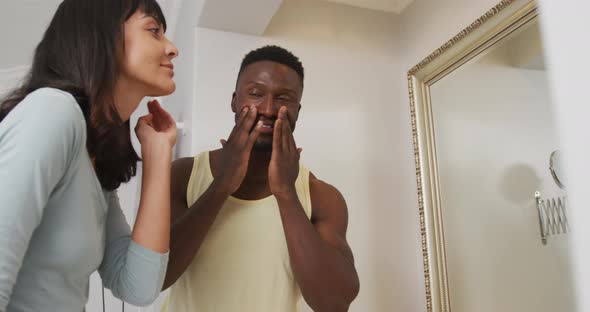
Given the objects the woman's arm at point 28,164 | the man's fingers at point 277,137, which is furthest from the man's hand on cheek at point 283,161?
the woman's arm at point 28,164

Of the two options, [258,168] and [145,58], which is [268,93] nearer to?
[258,168]

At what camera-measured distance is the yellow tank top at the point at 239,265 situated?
116cm

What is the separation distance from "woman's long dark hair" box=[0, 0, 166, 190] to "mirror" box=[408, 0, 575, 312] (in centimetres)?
111

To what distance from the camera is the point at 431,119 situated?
71.6 inches

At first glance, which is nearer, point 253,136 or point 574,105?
point 574,105

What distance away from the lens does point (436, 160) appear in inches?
70.1

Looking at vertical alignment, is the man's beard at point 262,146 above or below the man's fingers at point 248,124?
below

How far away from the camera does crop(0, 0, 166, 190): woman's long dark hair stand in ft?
2.46

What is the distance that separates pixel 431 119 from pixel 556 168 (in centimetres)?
55

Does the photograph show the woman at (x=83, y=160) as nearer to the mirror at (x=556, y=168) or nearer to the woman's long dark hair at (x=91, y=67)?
the woman's long dark hair at (x=91, y=67)

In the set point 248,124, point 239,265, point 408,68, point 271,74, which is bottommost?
point 239,265

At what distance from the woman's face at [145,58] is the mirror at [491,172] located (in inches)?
40.8

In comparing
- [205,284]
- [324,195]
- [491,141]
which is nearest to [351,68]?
[491,141]

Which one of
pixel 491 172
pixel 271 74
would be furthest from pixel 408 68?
pixel 271 74
